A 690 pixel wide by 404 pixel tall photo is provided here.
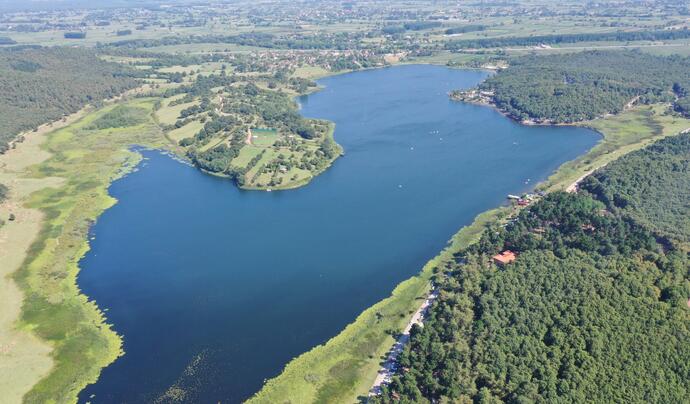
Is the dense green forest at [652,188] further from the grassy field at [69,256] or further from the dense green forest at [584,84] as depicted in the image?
the grassy field at [69,256]

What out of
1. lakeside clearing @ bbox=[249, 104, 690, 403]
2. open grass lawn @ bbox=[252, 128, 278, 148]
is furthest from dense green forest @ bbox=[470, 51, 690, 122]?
open grass lawn @ bbox=[252, 128, 278, 148]

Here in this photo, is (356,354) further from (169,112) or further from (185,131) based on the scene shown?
(169,112)

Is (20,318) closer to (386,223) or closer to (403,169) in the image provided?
(386,223)

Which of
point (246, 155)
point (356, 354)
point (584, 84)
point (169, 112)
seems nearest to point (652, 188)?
point (356, 354)

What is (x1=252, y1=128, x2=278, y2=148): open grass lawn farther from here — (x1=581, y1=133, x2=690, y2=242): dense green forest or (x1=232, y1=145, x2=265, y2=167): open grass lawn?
(x1=581, y1=133, x2=690, y2=242): dense green forest

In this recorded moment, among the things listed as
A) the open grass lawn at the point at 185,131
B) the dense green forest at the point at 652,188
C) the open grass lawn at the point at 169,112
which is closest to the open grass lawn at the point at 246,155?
the open grass lawn at the point at 185,131

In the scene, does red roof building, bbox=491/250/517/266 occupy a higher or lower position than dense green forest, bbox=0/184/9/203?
higher

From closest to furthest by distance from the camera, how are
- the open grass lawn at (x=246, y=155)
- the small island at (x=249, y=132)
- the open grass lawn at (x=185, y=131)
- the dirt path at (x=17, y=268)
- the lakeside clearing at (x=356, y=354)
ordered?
the lakeside clearing at (x=356, y=354) < the dirt path at (x=17, y=268) < the small island at (x=249, y=132) < the open grass lawn at (x=246, y=155) < the open grass lawn at (x=185, y=131)

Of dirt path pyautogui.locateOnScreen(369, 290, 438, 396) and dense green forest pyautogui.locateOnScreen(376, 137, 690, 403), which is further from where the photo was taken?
dirt path pyautogui.locateOnScreen(369, 290, 438, 396)
